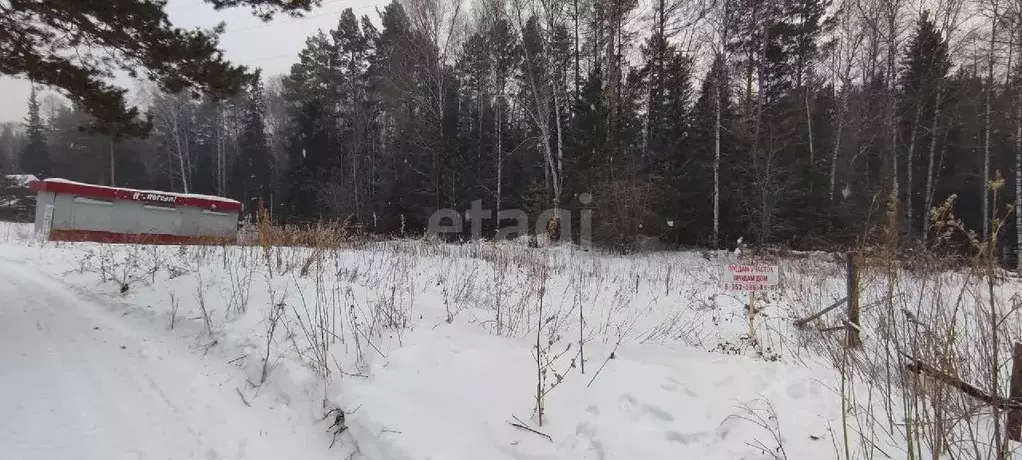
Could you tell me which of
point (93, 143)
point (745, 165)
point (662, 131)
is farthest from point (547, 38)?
point (93, 143)

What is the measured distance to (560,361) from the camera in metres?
3.09

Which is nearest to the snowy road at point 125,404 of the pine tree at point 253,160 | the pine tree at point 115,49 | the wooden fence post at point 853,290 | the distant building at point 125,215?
the pine tree at point 115,49

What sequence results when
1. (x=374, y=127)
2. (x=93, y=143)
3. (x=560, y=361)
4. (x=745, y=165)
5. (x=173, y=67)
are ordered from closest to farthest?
1. (x=560, y=361)
2. (x=173, y=67)
3. (x=745, y=165)
4. (x=374, y=127)
5. (x=93, y=143)

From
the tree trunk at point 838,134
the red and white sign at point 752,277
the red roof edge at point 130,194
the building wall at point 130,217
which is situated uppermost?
the tree trunk at point 838,134

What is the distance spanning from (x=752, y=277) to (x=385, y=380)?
3193 millimetres

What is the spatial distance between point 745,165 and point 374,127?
59.5 feet

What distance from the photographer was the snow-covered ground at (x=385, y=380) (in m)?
2.23

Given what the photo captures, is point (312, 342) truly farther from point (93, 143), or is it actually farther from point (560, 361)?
point (93, 143)

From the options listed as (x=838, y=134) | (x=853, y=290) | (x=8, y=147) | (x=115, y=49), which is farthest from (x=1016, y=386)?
(x=8, y=147)

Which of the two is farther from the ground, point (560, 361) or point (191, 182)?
point (191, 182)

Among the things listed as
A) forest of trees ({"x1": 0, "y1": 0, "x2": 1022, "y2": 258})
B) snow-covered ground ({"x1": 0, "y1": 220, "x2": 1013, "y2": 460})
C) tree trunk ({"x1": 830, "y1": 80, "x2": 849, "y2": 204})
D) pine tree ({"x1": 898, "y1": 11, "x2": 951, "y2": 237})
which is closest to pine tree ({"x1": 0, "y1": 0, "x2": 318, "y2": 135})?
snow-covered ground ({"x1": 0, "y1": 220, "x2": 1013, "y2": 460})

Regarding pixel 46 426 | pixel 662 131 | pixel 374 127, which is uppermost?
pixel 374 127

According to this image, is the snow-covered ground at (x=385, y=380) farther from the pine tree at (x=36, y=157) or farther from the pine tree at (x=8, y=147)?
the pine tree at (x=8, y=147)

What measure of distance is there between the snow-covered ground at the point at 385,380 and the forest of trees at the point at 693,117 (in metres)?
9.10
